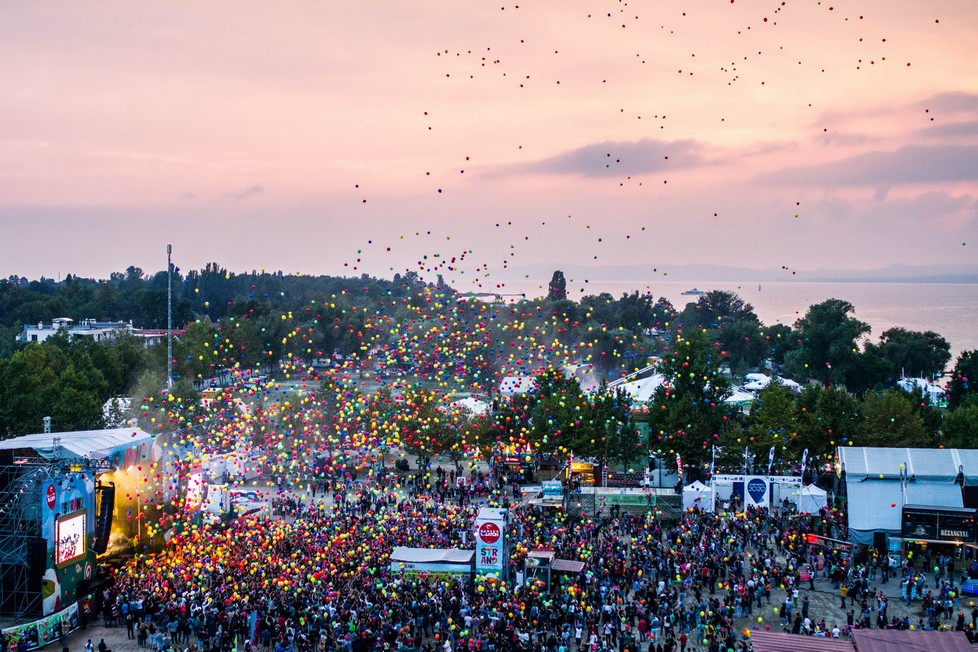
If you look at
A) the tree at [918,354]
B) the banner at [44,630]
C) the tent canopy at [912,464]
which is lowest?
the banner at [44,630]

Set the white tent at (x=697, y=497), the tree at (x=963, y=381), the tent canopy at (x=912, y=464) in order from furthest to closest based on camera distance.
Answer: the tree at (x=963, y=381), the white tent at (x=697, y=497), the tent canopy at (x=912, y=464)

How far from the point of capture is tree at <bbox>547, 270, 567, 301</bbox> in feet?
320

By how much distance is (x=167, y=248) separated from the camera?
44125mm

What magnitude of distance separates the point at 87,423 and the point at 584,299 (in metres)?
67.2

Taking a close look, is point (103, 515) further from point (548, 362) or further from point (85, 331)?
point (85, 331)

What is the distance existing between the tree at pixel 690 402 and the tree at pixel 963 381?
18826 millimetres

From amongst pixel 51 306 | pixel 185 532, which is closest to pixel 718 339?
pixel 185 532

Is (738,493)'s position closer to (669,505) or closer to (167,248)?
(669,505)

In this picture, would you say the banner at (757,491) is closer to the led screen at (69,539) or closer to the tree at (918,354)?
the led screen at (69,539)

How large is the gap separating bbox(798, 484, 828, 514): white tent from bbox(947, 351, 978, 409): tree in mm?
24191

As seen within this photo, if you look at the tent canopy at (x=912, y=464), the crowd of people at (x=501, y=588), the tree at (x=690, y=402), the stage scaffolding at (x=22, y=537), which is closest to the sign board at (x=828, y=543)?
the crowd of people at (x=501, y=588)

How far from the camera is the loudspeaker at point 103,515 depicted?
20.8 metres

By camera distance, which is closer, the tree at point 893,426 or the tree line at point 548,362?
the tree at point 893,426

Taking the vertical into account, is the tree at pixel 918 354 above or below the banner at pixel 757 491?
above
